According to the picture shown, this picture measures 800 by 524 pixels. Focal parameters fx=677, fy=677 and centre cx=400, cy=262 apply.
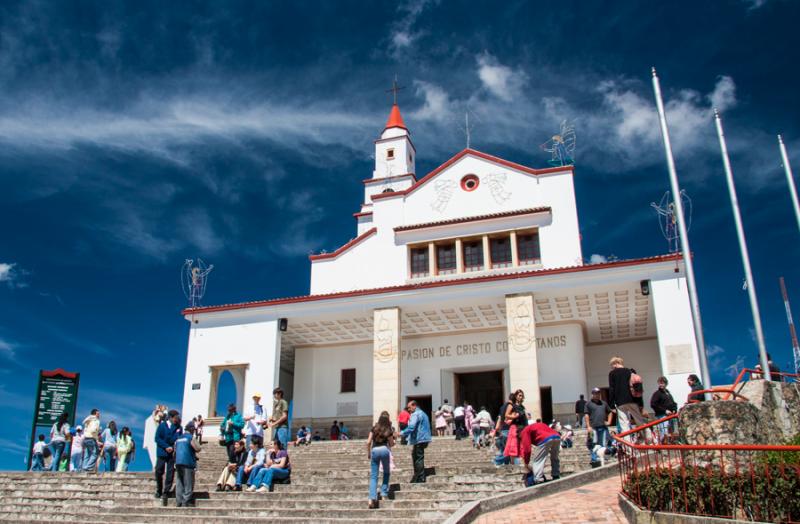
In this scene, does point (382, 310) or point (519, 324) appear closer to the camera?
point (519, 324)

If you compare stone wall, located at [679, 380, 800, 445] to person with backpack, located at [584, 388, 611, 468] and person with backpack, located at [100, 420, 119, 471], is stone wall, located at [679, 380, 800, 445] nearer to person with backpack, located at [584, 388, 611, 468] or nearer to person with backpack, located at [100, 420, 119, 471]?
person with backpack, located at [584, 388, 611, 468]

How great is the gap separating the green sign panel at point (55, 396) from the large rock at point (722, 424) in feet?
55.6

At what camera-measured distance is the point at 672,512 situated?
766 cm

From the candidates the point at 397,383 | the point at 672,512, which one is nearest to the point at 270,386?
the point at 397,383

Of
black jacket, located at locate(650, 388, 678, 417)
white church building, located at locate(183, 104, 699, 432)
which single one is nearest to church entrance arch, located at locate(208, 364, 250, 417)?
white church building, located at locate(183, 104, 699, 432)

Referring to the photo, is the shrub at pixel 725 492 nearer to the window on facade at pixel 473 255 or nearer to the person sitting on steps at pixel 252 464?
the person sitting on steps at pixel 252 464

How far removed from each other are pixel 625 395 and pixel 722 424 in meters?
3.39

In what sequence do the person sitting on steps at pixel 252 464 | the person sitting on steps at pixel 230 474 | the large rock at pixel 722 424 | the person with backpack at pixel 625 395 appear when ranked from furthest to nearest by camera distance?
the person sitting on steps at pixel 252 464 < the person sitting on steps at pixel 230 474 < the person with backpack at pixel 625 395 < the large rock at pixel 722 424

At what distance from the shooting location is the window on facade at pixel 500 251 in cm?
2378

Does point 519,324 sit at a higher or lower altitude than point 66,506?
higher

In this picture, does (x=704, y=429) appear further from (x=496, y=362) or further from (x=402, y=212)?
(x=402, y=212)

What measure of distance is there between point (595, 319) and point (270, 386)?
1124cm

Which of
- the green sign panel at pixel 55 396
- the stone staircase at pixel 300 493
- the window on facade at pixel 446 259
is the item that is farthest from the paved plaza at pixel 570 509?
the green sign panel at pixel 55 396

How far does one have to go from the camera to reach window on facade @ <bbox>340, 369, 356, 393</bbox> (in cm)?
2600
